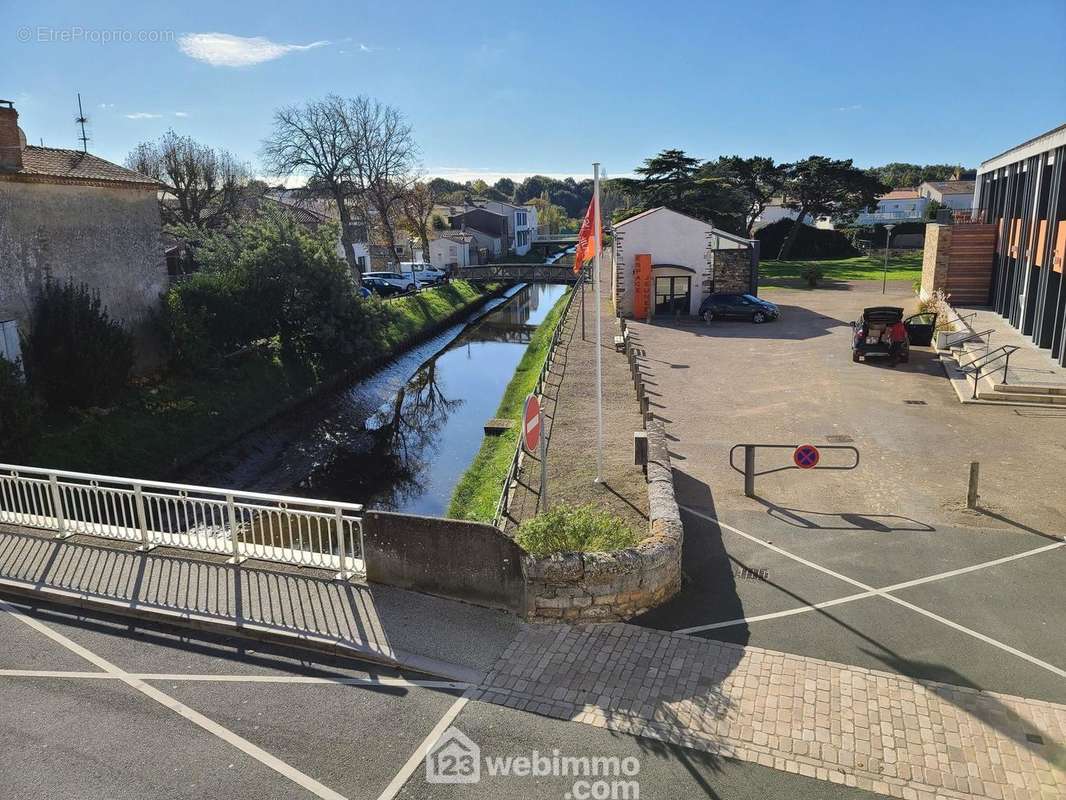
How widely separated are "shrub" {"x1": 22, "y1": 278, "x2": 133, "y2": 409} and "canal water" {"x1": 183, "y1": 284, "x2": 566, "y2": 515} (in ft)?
10.8

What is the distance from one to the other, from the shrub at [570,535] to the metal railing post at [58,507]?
611cm

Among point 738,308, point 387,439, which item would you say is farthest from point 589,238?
point 738,308

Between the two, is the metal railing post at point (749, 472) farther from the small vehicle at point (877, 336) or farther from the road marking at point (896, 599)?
the small vehicle at point (877, 336)

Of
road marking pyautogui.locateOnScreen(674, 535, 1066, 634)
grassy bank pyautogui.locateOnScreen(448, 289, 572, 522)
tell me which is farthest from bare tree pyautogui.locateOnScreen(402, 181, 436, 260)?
road marking pyautogui.locateOnScreen(674, 535, 1066, 634)

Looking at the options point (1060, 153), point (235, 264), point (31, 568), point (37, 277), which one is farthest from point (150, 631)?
point (1060, 153)

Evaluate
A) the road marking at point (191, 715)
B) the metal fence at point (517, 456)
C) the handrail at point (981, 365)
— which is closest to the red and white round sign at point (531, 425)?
the metal fence at point (517, 456)

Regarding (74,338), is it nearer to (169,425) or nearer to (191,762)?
(169,425)

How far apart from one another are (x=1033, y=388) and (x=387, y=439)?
1673 centimetres

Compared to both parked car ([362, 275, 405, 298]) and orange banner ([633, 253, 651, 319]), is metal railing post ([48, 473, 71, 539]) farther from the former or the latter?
parked car ([362, 275, 405, 298])

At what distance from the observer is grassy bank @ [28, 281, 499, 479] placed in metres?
17.1

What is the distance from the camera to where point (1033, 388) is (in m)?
16.8

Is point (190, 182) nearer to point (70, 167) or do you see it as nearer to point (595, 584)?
point (70, 167)

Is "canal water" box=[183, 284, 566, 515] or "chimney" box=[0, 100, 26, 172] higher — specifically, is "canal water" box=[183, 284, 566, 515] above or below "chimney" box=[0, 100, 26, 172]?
below

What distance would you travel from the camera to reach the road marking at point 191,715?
5.75 meters
